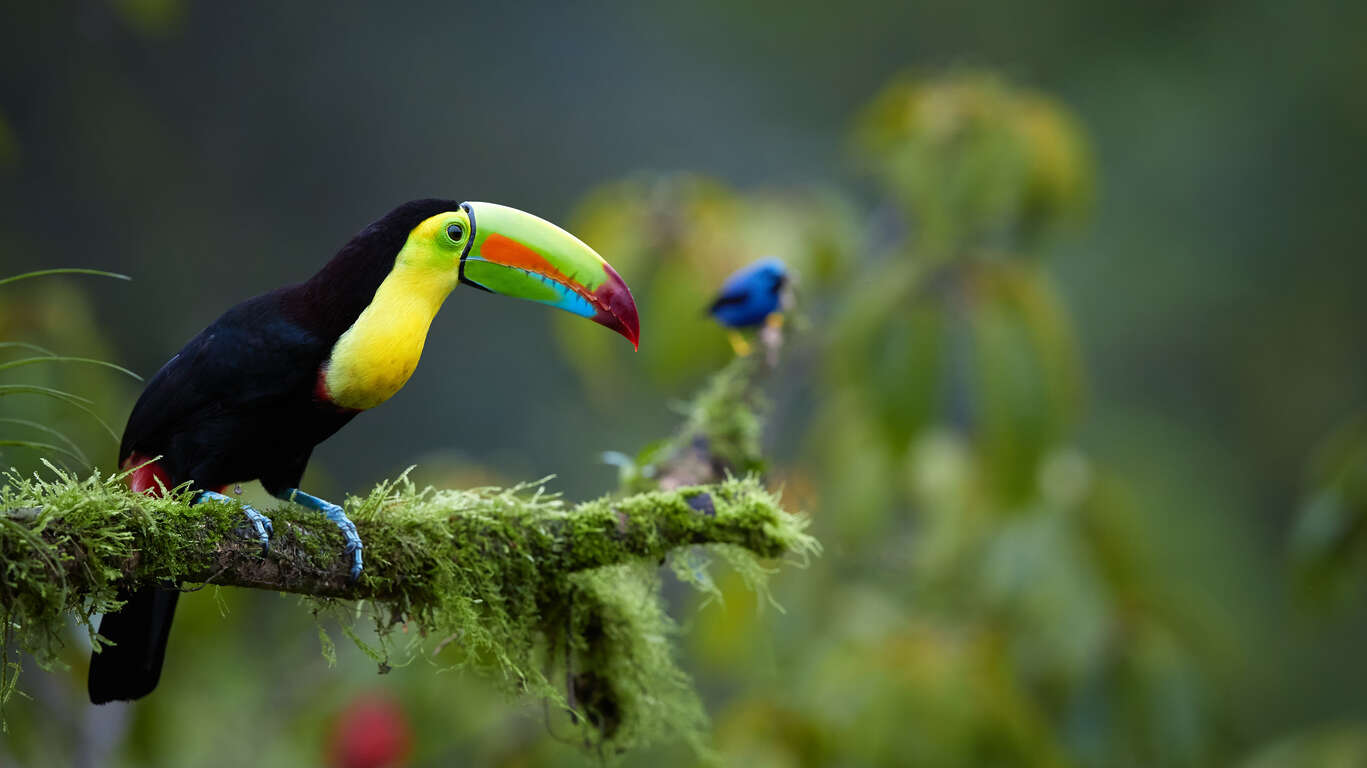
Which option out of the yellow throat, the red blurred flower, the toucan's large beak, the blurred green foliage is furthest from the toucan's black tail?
the red blurred flower

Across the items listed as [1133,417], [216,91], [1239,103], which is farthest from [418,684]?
[1239,103]

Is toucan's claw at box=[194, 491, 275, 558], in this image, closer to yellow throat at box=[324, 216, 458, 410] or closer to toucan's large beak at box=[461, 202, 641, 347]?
yellow throat at box=[324, 216, 458, 410]

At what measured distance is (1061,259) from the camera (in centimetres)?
766

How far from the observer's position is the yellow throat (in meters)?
1.39

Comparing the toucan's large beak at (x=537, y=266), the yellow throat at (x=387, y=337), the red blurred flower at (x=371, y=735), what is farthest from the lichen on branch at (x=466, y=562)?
the red blurred flower at (x=371, y=735)

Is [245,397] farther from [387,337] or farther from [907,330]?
[907,330]

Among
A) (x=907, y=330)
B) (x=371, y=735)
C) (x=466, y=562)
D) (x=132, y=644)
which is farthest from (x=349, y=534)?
(x=371, y=735)

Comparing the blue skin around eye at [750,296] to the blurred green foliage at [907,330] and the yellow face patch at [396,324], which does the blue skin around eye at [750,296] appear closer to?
the blurred green foliage at [907,330]

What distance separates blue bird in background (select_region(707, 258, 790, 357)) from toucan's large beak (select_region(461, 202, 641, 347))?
0.57 meters

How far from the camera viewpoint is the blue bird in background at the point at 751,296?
2.06 meters

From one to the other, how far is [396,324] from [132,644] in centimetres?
46

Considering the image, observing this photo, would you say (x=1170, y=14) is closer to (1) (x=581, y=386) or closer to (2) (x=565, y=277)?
(1) (x=581, y=386)

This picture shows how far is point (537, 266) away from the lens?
1479 millimetres

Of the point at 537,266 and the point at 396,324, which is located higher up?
the point at 537,266
